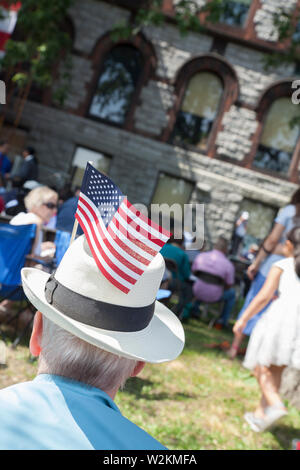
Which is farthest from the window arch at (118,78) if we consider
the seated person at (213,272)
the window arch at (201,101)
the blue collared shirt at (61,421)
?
the blue collared shirt at (61,421)

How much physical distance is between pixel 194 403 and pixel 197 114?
36.6 ft

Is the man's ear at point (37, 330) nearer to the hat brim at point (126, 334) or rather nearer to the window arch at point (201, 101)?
the hat brim at point (126, 334)

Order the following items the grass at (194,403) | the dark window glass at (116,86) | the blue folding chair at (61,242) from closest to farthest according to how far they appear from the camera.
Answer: the grass at (194,403) < the blue folding chair at (61,242) < the dark window glass at (116,86)

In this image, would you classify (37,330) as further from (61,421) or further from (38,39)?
(38,39)

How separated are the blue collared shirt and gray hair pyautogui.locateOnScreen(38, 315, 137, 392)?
0.16 feet

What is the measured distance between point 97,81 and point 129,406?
11980 millimetres

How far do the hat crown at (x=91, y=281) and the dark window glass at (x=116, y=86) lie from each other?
1304cm

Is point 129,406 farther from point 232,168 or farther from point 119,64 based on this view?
point 119,64

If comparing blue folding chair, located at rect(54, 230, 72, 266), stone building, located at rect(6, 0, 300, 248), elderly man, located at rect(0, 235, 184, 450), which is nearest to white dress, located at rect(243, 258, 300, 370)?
blue folding chair, located at rect(54, 230, 72, 266)

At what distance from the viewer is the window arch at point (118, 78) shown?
528 inches

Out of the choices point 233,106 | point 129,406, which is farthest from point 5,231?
point 233,106

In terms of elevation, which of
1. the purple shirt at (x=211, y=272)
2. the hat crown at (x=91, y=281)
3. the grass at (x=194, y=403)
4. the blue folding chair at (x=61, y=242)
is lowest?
the grass at (x=194, y=403)

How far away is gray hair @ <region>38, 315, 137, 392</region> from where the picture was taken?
1.22 metres

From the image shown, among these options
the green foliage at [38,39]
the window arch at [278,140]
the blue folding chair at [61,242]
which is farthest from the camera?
the window arch at [278,140]
